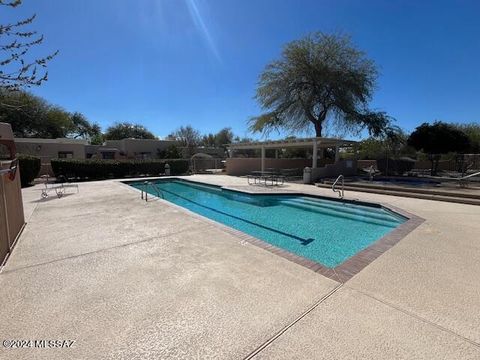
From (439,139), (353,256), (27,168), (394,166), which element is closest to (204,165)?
(27,168)

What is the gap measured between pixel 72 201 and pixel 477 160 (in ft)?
72.0

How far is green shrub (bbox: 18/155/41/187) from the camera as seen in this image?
13914mm

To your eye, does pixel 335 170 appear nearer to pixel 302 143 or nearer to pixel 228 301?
pixel 302 143

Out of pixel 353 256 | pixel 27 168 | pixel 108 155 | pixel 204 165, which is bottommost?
pixel 353 256

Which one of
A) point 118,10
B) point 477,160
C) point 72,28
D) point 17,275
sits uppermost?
point 118,10

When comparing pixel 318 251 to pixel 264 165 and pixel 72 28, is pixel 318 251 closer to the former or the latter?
pixel 72 28

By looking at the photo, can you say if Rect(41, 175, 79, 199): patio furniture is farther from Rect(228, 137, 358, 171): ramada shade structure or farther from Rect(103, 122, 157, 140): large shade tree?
A: Rect(103, 122, 157, 140): large shade tree

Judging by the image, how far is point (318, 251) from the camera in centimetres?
474

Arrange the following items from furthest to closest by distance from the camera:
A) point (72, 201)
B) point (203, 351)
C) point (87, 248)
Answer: point (72, 201) → point (87, 248) → point (203, 351)

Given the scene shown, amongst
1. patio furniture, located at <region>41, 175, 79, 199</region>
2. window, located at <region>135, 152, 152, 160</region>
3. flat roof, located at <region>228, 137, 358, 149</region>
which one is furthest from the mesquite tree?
window, located at <region>135, 152, 152, 160</region>

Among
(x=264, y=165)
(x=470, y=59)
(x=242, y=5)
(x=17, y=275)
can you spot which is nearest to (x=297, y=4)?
(x=242, y=5)

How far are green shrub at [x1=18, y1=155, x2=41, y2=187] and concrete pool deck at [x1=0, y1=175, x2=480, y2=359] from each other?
40.9 ft

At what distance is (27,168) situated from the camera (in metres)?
14.2

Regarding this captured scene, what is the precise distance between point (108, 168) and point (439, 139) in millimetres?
23376
